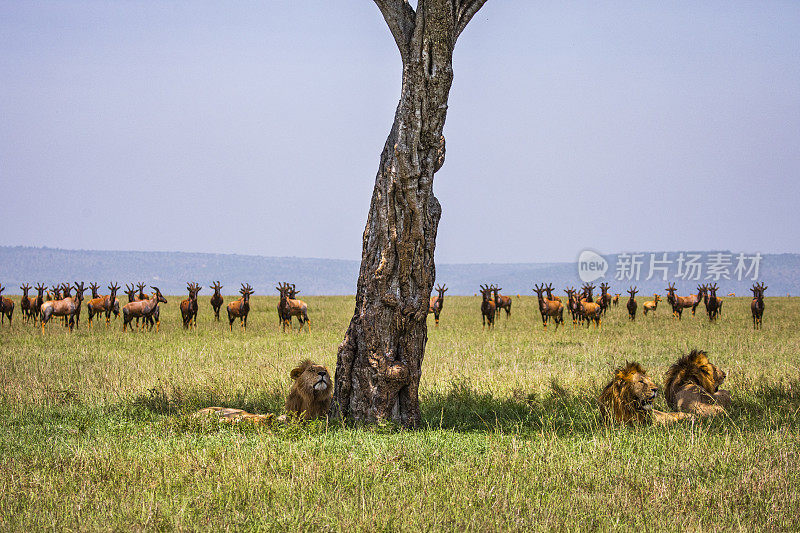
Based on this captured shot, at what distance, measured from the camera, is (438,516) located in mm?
4926

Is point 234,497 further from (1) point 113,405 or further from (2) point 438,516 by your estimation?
(1) point 113,405

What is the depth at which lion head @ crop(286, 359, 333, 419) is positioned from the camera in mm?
7896

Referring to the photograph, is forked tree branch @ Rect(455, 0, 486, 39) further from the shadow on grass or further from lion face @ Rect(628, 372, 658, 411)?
the shadow on grass

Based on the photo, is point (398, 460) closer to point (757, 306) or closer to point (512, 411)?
point (512, 411)

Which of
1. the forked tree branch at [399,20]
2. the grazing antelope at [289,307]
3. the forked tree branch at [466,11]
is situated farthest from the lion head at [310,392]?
the grazing antelope at [289,307]

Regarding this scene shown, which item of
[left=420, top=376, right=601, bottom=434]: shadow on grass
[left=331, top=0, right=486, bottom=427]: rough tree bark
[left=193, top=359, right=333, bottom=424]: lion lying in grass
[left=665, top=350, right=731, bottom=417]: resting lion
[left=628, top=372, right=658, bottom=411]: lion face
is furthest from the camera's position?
[left=665, top=350, right=731, bottom=417]: resting lion

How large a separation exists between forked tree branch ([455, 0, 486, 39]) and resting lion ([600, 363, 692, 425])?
4.45m

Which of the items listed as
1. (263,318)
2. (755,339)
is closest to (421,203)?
(755,339)

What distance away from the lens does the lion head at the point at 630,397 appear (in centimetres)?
760

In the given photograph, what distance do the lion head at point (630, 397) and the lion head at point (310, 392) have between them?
331cm

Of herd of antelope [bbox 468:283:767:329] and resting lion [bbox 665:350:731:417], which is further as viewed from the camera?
herd of antelope [bbox 468:283:767:329]

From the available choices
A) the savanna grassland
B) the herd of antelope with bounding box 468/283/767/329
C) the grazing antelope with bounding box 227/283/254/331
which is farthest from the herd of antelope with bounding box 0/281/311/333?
the savanna grassland

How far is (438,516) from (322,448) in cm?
205

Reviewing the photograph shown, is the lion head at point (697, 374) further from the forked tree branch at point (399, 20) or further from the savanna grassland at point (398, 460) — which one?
the forked tree branch at point (399, 20)
